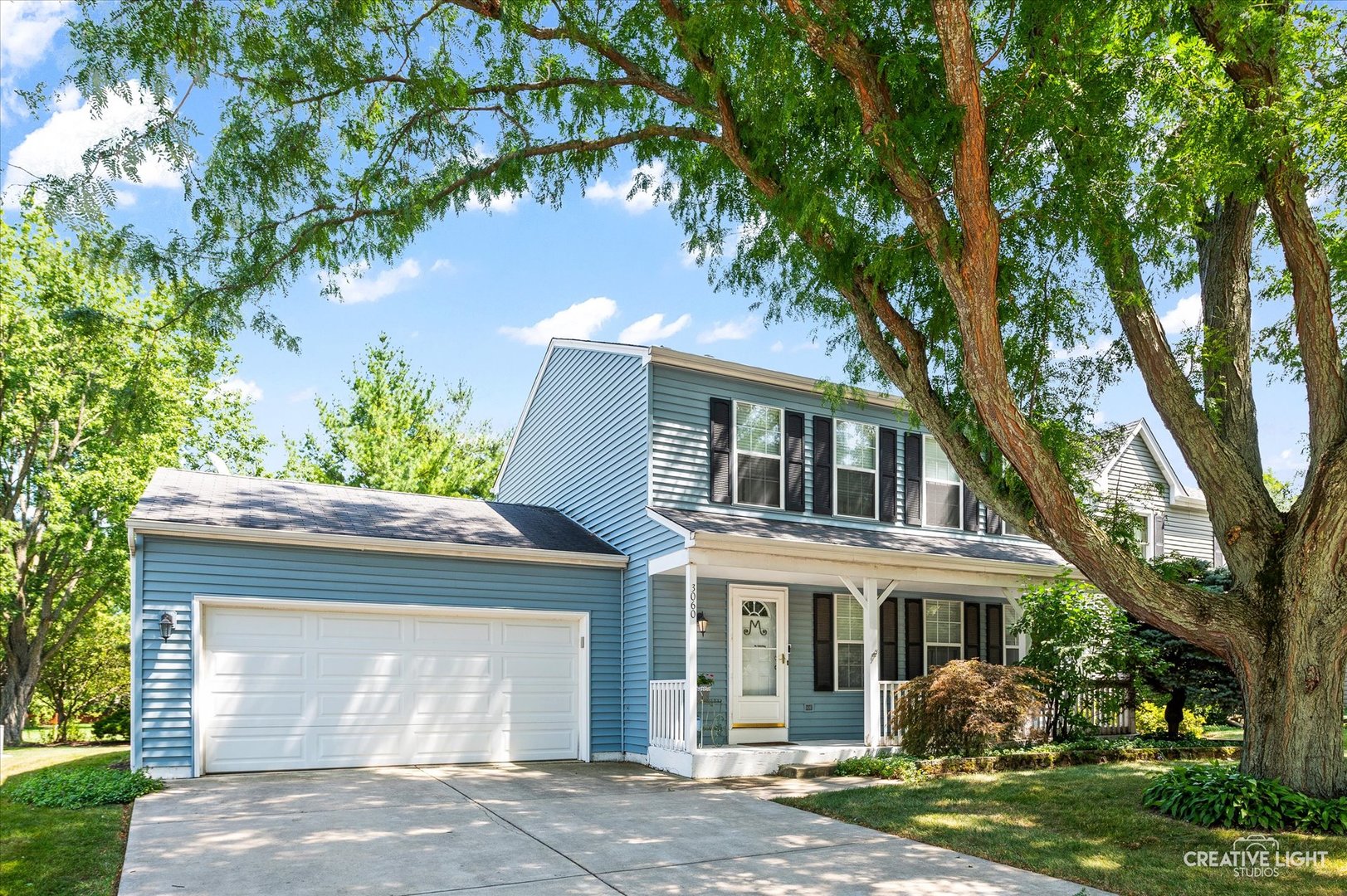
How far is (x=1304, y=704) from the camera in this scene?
7520 mm

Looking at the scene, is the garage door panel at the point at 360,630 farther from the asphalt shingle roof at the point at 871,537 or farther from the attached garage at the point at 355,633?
the asphalt shingle roof at the point at 871,537

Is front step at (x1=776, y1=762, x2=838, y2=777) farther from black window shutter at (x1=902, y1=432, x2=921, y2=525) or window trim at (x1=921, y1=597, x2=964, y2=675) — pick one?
black window shutter at (x1=902, y1=432, x2=921, y2=525)

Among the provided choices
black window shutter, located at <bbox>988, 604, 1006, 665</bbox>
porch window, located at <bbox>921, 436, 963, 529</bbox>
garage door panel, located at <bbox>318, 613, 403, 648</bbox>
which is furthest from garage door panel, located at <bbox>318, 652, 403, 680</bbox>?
black window shutter, located at <bbox>988, 604, 1006, 665</bbox>

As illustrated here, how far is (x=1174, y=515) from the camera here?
A: 1989cm

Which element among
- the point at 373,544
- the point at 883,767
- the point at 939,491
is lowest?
the point at 883,767

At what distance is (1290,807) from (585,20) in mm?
8591

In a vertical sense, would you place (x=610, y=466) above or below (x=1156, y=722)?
above

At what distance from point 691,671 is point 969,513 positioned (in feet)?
21.9

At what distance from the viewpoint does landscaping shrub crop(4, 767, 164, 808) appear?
878 cm

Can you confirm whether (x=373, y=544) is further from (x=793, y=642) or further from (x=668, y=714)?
(x=793, y=642)

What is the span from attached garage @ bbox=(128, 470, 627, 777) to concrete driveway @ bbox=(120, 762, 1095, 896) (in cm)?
101

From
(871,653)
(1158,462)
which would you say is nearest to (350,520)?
(871,653)

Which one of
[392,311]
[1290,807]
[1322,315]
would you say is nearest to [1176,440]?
[1322,315]

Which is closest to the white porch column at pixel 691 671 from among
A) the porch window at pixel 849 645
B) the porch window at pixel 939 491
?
the porch window at pixel 849 645
